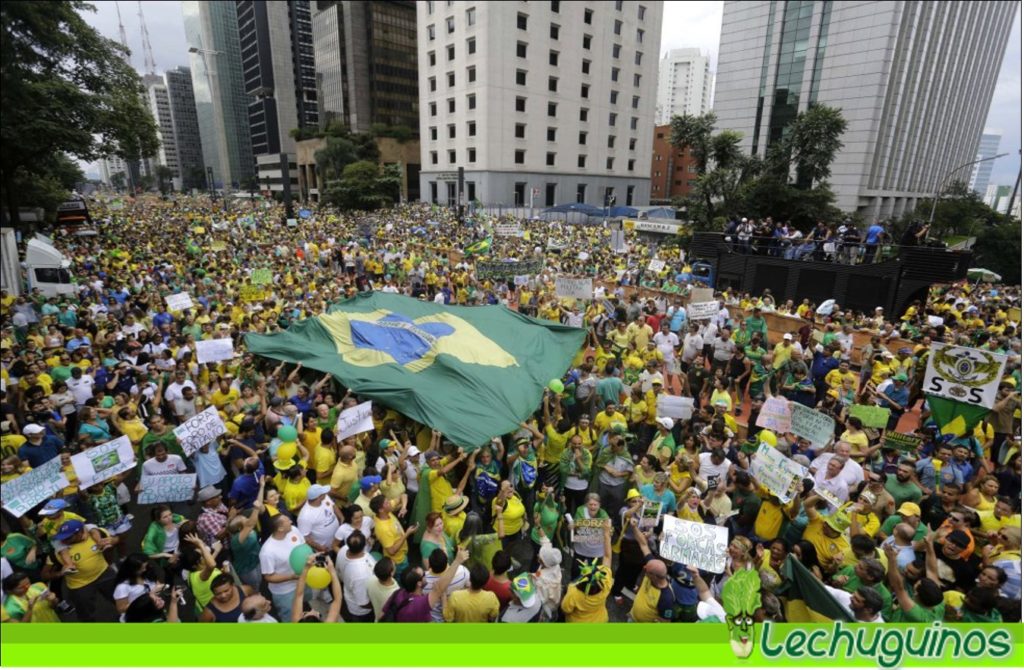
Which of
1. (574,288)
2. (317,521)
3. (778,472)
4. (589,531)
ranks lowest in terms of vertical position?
(589,531)

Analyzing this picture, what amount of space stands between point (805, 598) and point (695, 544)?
2.66ft

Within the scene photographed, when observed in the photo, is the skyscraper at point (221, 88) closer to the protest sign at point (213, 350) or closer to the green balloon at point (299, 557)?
the protest sign at point (213, 350)

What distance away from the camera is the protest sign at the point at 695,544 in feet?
13.6

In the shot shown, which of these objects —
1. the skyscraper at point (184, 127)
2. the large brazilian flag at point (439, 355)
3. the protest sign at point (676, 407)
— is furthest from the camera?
the skyscraper at point (184, 127)

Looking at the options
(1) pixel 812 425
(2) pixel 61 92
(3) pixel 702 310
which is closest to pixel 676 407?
(1) pixel 812 425

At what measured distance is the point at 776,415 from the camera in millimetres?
6699

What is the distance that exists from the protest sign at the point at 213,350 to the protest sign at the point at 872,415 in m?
9.33

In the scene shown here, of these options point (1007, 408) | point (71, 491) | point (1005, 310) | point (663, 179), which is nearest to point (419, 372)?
point (71, 491)

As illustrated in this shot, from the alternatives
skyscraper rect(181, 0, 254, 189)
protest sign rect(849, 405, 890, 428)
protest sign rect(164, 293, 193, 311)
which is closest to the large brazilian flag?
protest sign rect(164, 293, 193, 311)

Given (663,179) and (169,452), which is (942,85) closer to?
(663,179)

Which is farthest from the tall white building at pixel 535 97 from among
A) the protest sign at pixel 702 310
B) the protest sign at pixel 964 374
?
the protest sign at pixel 964 374

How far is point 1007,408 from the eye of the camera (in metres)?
7.06

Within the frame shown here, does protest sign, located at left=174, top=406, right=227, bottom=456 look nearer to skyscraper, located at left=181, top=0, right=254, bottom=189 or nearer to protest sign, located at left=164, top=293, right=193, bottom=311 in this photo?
protest sign, located at left=164, top=293, right=193, bottom=311

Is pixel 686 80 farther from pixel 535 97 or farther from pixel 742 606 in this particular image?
pixel 742 606
